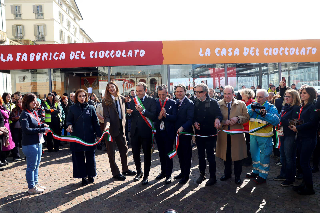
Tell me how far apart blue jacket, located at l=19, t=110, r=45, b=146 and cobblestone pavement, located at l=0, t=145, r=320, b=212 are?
1.03 m

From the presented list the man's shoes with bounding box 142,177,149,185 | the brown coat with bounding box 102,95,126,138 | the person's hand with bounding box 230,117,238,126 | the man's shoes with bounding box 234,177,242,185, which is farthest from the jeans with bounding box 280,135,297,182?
the brown coat with bounding box 102,95,126,138

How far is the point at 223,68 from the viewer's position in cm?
1307

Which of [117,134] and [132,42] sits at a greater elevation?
[132,42]

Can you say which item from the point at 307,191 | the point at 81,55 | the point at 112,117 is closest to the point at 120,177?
the point at 112,117

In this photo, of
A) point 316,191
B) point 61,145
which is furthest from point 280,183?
point 61,145

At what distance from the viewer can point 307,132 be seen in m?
4.47

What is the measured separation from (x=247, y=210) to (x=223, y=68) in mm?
9883

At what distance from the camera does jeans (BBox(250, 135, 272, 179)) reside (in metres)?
5.12

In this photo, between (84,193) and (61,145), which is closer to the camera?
(84,193)

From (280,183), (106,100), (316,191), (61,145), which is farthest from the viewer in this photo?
(61,145)

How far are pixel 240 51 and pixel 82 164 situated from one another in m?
9.94

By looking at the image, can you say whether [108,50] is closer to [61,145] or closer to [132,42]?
[132,42]

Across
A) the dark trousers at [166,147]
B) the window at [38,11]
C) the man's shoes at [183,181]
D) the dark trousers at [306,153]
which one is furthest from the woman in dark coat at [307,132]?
the window at [38,11]

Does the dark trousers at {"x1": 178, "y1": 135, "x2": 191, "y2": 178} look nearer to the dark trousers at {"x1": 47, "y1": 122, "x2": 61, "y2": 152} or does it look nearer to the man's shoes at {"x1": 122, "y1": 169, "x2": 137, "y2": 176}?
the man's shoes at {"x1": 122, "y1": 169, "x2": 137, "y2": 176}
